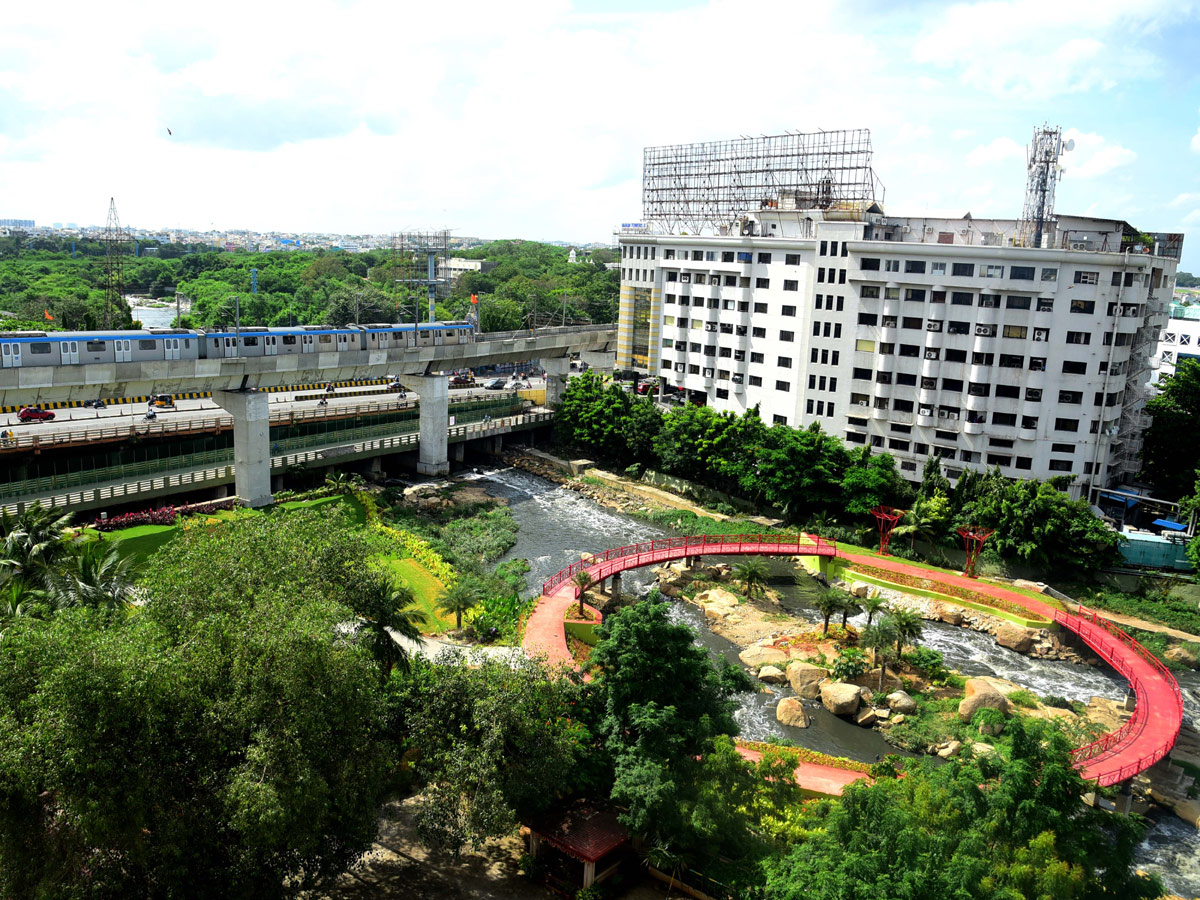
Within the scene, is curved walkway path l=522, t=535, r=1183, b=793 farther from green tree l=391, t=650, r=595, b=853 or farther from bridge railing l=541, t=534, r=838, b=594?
green tree l=391, t=650, r=595, b=853

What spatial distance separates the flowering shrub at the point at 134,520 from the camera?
41938 mm

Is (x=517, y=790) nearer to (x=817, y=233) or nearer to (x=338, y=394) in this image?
(x=817, y=233)

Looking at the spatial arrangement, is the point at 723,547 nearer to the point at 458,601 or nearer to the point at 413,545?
the point at 413,545

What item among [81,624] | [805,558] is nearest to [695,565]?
[805,558]

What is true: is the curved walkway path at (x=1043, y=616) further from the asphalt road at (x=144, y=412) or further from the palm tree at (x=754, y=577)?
the asphalt road at (x=144, y=412)

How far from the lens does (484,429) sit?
2717 inches

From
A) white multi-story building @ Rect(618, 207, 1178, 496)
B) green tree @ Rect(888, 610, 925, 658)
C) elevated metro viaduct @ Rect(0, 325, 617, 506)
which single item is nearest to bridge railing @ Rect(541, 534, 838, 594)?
green tree @ Rect(888, 610, 925, 658)

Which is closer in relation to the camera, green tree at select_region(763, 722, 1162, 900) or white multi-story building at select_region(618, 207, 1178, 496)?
green tree at select_region(763, 722, 1162, 900)

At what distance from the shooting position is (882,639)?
37438 millimetres

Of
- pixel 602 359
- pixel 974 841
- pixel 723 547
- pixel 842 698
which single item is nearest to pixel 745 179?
pixel 602 359

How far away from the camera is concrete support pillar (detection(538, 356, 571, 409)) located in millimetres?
77062

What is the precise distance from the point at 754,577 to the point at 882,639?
34.0 ft

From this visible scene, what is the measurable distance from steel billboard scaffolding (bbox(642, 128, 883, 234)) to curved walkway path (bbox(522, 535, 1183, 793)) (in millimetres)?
29913

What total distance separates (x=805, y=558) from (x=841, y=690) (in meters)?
15.0
